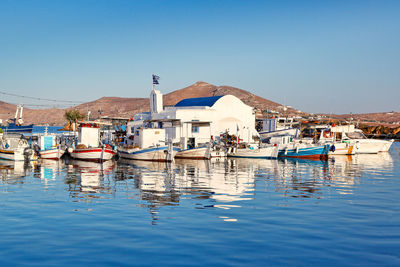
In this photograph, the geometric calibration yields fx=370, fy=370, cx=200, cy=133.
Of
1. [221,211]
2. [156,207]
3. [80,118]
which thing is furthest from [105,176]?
[80,118]

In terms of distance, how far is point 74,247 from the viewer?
37.7 ft

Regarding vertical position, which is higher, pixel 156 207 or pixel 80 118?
pixel 80 118

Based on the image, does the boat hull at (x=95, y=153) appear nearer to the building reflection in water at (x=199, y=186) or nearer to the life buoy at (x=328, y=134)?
the building reflection in water at (x=199, y=186)

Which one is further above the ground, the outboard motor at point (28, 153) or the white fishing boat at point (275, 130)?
the white fishing boat at point (275, 130)

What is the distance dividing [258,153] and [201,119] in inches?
524

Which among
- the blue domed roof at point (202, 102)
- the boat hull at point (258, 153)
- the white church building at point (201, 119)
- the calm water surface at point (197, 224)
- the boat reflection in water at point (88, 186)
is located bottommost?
the calm water surface at point (197, 224)

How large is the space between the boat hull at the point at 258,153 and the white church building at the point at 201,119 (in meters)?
2.85

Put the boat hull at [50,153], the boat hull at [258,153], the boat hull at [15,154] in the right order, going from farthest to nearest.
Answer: the boat hull at [258,153]
the boat hull at [50,153]
the boat hull at [15,154]

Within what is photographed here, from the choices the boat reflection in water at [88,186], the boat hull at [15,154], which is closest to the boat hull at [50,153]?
the boat hull at [15,154]

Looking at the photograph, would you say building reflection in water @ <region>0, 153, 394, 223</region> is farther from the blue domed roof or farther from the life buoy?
the blue domed roof

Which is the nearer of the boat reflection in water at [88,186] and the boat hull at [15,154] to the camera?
the boat reflection in water at [88,186]

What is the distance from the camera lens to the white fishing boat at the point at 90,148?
47438 millimetres

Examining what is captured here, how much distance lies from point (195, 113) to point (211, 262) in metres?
53.0

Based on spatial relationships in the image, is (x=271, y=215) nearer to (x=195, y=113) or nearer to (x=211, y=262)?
(x=211, y=262)
